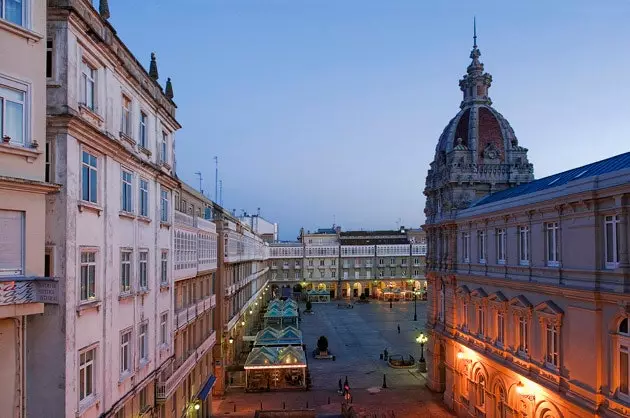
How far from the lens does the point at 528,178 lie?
142ft

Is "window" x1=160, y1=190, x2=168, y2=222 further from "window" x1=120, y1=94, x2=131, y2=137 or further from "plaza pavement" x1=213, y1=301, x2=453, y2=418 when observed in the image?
"plaza pavement" x1=213, y1=301, x2=453, y2=418

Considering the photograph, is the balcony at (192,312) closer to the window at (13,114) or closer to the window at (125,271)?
the window at (125,271)

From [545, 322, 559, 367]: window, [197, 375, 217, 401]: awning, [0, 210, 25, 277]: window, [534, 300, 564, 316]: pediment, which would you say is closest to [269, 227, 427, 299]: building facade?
[197, 375, 217, 401]: awning

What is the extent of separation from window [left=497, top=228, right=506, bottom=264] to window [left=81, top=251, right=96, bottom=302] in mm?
22554

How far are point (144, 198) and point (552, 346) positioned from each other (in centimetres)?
1813

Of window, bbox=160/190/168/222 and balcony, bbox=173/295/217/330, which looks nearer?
window, bbox=160/190/168/222

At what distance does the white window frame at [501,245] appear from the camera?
30.6m

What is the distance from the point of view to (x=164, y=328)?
22.3 metres

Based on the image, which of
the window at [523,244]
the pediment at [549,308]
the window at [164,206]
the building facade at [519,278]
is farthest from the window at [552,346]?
the window at [164,206]

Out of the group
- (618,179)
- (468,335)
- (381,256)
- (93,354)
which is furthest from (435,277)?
(381,256)

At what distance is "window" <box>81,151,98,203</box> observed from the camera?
1392 cm

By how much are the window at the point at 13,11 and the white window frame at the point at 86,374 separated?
7.51 metres

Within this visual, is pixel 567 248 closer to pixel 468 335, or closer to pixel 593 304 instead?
pixel 593 304

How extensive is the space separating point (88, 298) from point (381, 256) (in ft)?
347
